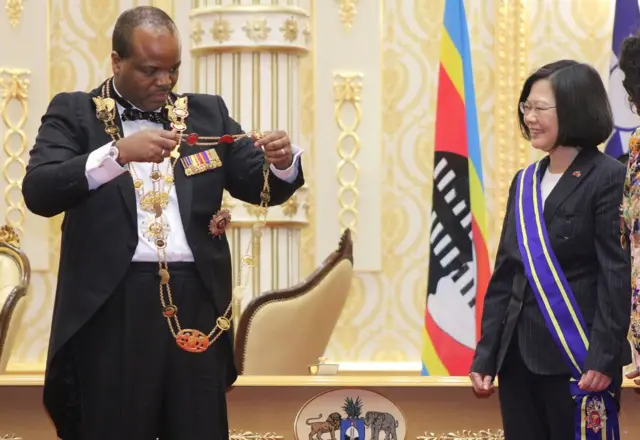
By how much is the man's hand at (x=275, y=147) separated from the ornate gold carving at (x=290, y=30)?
3.27m

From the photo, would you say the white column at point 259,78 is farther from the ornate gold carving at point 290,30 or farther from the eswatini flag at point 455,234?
the eswatini flag at point 455,234

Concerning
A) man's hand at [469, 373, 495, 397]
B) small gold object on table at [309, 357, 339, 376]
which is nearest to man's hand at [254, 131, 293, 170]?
man's hand at [469, 373, 495, 397]

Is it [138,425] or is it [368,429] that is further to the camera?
[368,429]

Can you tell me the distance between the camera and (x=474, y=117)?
221 inches

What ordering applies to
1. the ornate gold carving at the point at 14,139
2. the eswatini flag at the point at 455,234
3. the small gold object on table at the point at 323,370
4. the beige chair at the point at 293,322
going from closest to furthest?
the small gold object on table at the point at 323,370 → the beige chair at the point at 293,322 → the eswatini flag at the point at 455,234 → the ornate gold carving at the point at 14,139

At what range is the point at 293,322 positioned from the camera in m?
4.99

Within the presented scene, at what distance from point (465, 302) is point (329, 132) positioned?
1.57 meters

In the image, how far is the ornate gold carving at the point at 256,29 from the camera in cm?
610

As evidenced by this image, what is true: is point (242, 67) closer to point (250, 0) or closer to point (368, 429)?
point (250, 0)

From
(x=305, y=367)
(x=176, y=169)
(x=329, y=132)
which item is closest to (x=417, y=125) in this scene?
(x=329, y=132)

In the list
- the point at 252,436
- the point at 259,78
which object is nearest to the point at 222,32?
the point at 259,78

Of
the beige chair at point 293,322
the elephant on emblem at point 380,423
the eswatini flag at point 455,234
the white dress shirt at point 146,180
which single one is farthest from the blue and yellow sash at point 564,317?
the eswatini flag at point 455,234

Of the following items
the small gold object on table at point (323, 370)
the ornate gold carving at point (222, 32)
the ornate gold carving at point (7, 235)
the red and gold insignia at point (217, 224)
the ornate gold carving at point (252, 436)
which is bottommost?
the ornate gold carving at point (252, 436)

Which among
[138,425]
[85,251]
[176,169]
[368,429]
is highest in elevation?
[176,169]
